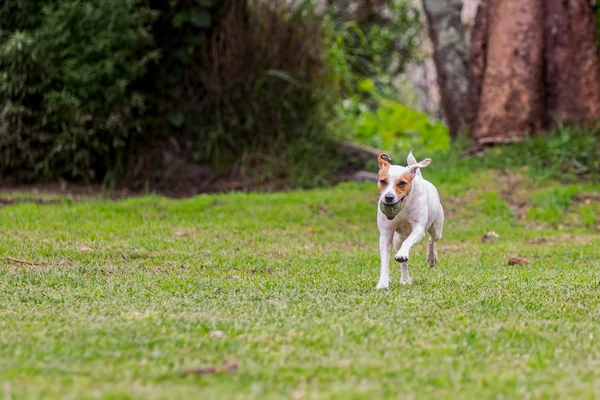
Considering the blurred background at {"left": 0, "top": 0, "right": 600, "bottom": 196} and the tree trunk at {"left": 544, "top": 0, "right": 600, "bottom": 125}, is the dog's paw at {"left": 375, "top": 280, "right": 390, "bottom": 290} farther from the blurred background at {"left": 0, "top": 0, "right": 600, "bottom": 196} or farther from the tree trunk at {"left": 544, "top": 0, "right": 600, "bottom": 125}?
the tree trunk at {"left": 544, "top": 0, "right": 600, "bottom": 125}

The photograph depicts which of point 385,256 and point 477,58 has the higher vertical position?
point 477,58

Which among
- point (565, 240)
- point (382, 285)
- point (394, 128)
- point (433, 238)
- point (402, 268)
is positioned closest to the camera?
point (382, 285)

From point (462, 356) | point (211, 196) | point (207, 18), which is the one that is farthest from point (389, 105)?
point (462, 356)

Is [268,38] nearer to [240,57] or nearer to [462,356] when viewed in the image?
[240,57]

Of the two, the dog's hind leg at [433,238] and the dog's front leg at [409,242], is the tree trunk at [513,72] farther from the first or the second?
the dog's front leg at [409,242]

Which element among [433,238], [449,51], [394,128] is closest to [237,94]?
[449,51]

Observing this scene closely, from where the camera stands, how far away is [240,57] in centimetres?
1495

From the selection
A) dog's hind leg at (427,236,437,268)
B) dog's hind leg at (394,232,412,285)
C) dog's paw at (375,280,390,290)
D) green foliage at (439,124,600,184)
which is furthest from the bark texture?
dog's paw at (375,280,390,290)

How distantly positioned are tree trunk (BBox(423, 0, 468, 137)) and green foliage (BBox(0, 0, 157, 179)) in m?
5.22

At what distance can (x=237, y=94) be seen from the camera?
1495 cm

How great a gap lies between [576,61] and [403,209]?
8.76m

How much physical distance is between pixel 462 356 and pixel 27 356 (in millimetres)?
2169

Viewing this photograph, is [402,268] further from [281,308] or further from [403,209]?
[281,308]

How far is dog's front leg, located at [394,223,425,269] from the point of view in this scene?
643cm
